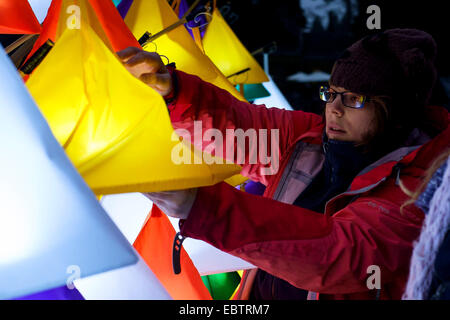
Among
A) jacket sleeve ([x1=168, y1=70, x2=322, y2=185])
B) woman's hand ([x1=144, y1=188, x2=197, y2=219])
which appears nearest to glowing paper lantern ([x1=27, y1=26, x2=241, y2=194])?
woman's hand ([x1=144, y1=188, x2=197, y2=219])

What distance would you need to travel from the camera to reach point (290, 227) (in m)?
0.67

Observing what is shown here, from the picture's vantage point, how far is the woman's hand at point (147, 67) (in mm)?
678

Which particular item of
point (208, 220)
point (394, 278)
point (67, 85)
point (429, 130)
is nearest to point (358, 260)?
point (394, 278)

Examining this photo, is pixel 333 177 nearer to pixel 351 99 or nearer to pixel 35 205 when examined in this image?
pixel 351 99

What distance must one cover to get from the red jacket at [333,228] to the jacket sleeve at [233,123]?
12 mm

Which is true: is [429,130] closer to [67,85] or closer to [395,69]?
[395,69]

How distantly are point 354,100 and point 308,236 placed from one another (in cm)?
40

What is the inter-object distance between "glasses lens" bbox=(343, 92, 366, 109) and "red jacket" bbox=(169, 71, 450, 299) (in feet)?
0.45

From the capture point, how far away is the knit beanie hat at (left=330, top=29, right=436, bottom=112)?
87 centimetres

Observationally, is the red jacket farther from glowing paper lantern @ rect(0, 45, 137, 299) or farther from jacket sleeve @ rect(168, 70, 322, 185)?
glowing paper lantern @ rect(0, 45, 137, 299)

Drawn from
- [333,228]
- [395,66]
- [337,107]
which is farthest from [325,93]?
[333,228]

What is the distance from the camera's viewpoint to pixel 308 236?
67 centimetres

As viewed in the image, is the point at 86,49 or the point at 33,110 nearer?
the point at 33,110

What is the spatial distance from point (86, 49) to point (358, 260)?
0.54m
